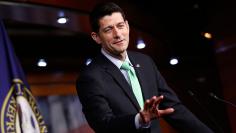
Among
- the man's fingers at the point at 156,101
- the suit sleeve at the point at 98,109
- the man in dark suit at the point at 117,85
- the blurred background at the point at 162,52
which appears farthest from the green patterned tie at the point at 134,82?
the blurred background at the point at 162,52

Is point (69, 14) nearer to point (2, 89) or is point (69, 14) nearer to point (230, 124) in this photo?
point (2, 89)

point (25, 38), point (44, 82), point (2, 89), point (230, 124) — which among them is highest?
point (25, 38)

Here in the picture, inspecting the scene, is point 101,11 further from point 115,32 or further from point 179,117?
point 179,117

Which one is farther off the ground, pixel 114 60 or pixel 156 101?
pixel 114 60

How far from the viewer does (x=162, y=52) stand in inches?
273

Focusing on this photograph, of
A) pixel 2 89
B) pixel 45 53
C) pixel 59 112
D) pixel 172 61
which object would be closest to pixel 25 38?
pixel 45 53

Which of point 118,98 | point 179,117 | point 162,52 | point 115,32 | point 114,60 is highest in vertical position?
point 162,52

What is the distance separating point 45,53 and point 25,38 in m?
0.52

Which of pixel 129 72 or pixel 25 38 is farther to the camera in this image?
pixel 25 38

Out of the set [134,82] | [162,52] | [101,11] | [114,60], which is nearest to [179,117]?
[134,82]

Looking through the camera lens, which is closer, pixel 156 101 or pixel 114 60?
pixel 156 101

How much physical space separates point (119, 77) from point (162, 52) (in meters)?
4.90

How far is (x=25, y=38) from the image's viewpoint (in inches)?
260

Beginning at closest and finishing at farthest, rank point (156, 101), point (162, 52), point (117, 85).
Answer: point (156, 101) → point (117, 85) → point (162, 52)
